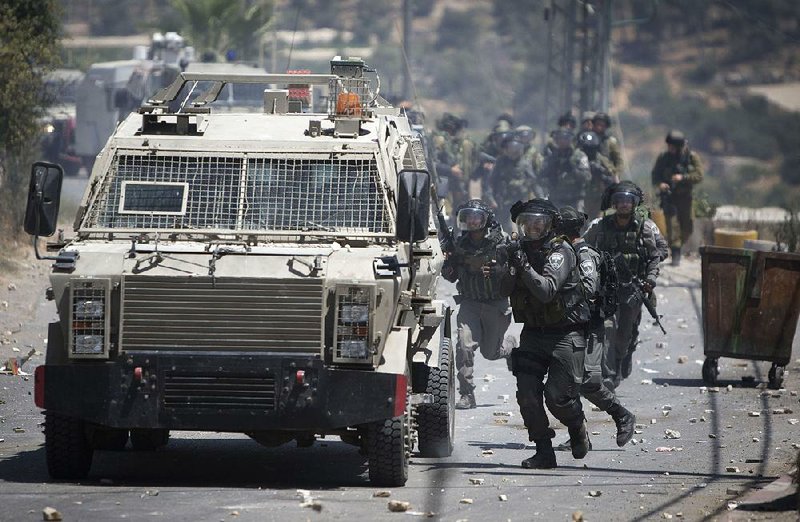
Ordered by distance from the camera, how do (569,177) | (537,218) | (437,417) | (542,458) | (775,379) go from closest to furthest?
1. (537,218)
2. (542,458)
3. (437,417)
4. (775,379)
5. (569,177)

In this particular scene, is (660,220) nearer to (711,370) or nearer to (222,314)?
(711,370)

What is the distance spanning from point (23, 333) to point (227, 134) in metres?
7.05

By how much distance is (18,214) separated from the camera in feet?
66.1

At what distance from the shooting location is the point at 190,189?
9.36 metres

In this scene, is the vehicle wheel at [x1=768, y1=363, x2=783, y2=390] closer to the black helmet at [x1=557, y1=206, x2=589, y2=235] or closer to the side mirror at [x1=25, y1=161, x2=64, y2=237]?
the black helmet at [x1=557, y1=206, x2=589, y2=235]

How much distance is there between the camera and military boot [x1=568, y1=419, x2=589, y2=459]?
10125 mm

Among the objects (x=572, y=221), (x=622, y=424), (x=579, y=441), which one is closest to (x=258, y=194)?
(x=579, y=441)

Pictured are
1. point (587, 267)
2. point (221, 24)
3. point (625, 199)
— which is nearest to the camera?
point (587, 267)

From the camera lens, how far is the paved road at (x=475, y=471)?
8.25 metres

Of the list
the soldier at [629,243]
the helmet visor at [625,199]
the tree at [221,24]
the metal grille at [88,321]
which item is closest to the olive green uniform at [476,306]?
the soldier at [629,243]

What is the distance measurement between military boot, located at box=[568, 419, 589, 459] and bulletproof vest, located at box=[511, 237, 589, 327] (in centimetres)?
72

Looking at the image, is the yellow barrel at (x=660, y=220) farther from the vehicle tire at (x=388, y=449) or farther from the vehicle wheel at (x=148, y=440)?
the vehicle tire at (x=388, y=449)

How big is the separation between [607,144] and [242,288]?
14.8m

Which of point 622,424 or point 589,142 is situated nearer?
point 622,424
